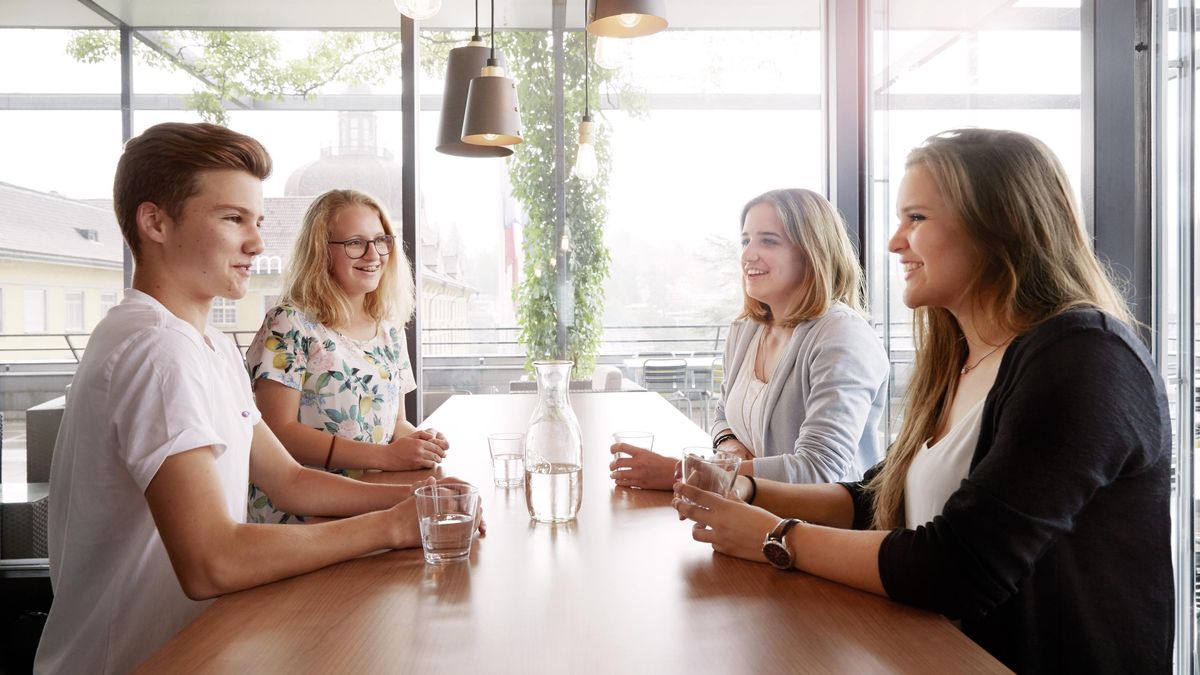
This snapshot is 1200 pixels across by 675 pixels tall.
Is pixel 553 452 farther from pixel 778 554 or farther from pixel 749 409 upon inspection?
pixel 749 409

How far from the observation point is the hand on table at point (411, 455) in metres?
1.99

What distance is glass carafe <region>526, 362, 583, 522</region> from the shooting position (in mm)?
1426

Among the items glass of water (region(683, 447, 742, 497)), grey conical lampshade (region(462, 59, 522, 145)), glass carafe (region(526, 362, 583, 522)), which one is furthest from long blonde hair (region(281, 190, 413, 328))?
glass of water (region(683, 447, 742, 497))

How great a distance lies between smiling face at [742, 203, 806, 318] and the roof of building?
299 centimetres

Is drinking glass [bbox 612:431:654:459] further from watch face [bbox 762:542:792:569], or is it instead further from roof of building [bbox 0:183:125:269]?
Result: roof of building [bbox 0:183:125:269]

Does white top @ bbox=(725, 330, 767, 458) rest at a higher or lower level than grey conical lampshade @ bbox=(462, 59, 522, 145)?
lower

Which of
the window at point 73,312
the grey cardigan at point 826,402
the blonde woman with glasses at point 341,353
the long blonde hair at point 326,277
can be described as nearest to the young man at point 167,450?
the blonde woman with glasses at point 341,353

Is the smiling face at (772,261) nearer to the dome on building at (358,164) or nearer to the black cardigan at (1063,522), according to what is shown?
the black cardigan at (1063,522)

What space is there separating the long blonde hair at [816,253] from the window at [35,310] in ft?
11.5

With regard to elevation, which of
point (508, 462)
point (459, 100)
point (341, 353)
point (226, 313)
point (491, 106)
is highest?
point (459, 100)

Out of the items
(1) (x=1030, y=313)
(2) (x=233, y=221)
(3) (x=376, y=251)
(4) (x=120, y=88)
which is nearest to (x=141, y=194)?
(2) (x=233, y=221)

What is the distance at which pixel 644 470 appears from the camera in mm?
1707

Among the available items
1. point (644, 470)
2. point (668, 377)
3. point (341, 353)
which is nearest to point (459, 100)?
point (341, 353)

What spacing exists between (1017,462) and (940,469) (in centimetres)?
27
